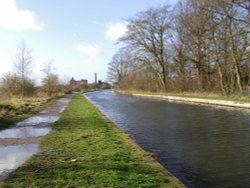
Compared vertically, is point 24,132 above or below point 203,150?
above

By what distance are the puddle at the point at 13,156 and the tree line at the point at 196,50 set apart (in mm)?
26176

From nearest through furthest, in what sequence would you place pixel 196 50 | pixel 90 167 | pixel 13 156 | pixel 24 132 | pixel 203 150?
pixel 90 167, pixel 13 156, pixel 203 150, pixel 24 132, pixel 196 50

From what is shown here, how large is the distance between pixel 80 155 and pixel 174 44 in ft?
166

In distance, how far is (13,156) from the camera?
10.4 meters

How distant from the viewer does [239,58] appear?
40031 mm

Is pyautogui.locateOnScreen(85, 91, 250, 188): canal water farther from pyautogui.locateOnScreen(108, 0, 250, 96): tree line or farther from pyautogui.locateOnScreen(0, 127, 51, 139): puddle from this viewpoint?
pyautogui.locateOnScreen(108, 0, 250, 96): tree line

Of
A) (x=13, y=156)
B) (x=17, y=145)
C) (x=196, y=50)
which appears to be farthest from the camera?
(x=196, y=50)

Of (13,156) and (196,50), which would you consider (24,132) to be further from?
(196,50)

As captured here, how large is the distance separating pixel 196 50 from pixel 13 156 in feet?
138

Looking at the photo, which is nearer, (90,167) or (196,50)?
(90,167)

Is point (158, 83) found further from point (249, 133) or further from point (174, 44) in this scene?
point (249, 133)

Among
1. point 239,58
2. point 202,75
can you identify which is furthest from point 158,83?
point 239,58

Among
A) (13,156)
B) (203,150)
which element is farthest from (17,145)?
(203,150)

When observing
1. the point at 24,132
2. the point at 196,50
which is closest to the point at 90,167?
the point at 24,132
